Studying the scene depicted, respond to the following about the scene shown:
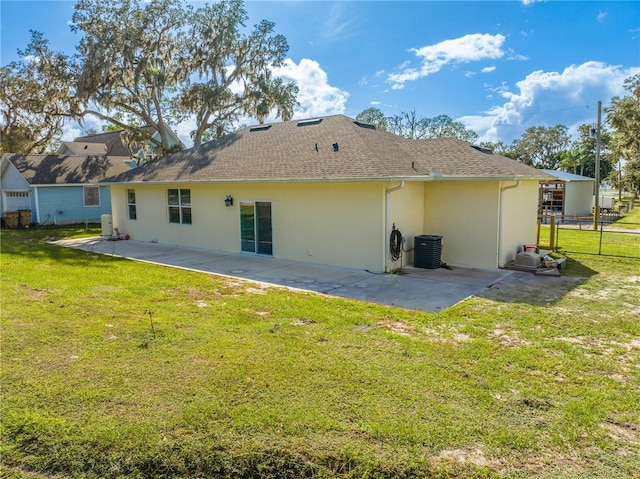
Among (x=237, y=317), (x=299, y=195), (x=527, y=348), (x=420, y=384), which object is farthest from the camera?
(x=299, y=195)

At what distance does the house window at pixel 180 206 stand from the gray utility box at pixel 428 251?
8102mm

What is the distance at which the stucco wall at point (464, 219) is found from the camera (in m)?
10.9

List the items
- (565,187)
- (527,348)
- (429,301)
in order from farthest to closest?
(565,187), (429,301), (527,348)

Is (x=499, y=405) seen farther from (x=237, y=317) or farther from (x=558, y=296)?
(x=558, y=296)

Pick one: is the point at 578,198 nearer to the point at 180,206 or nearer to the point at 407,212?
the point at 407,212

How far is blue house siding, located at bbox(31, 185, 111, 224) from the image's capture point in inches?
914

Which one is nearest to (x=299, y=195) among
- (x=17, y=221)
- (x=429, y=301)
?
(x=429, y=301)

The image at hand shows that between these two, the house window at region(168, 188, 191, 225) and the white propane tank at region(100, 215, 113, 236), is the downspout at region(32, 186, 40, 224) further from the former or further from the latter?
the house window at region(168, 188, 191, 225)

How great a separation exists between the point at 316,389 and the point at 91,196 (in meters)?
25.4

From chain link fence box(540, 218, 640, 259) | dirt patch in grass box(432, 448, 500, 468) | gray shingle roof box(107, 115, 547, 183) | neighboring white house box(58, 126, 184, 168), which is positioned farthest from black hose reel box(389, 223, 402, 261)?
neighboring white house box(58, 126, 184, 168)

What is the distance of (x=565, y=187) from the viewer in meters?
27.3

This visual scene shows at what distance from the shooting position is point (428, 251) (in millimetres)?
10914

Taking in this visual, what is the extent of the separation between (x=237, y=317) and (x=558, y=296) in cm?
598

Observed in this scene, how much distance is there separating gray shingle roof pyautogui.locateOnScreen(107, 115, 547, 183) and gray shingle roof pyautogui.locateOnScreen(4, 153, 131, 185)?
31.6 feet
